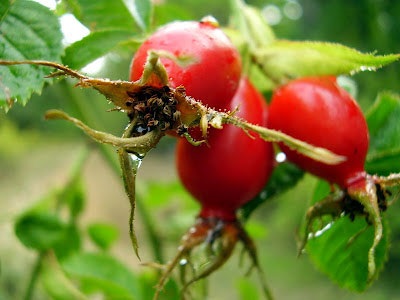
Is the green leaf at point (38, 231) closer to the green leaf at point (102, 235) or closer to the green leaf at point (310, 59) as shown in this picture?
the green leaf at point (102, 235)

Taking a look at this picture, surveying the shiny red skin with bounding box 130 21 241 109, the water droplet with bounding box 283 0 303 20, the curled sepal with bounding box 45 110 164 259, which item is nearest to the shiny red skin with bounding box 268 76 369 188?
the shiny red skin with bounding box 130 21 241 109

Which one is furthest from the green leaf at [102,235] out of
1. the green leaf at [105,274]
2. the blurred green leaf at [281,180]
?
the blurred green leaf at [281,180]

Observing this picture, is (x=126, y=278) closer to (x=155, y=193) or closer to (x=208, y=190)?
(x=208, y=190)

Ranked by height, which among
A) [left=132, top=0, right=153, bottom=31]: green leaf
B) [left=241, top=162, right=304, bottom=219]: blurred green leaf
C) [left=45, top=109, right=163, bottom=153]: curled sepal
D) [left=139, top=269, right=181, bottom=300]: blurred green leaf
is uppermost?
[left=132, top=0, right=153, bottom=31]: green leaf

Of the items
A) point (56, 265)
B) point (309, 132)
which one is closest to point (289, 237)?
point (56, 265)

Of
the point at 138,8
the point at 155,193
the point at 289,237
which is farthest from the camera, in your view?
the point at 289,237

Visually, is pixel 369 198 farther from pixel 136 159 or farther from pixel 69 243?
pixel 69 243

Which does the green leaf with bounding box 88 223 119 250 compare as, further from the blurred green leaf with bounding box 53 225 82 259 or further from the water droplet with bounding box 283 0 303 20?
the water droplet with bounding box 283 0 303 20
